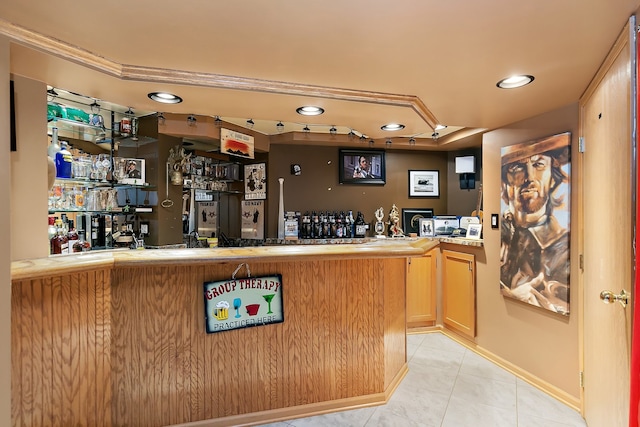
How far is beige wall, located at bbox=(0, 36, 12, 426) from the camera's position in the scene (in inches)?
48.3

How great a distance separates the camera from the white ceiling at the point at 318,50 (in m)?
1.25

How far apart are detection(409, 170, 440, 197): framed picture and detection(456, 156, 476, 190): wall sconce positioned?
0.33 metres

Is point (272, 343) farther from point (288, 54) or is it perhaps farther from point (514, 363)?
point (514, 363)

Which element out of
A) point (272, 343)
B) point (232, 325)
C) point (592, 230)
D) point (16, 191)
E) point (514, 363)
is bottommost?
point (514, 363)

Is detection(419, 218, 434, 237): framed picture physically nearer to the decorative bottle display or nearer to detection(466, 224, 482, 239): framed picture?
detection(466, 224, 482, 239): framed picture

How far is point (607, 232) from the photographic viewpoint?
1.68 metres

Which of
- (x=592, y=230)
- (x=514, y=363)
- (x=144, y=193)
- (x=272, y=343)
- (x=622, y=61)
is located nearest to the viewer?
(x=622, y=61)

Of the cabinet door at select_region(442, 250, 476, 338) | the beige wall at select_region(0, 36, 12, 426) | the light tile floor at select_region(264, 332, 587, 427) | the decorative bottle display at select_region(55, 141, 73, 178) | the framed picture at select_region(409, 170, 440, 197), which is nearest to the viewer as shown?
the beige wall at select_region(0, 36, 12, 426)

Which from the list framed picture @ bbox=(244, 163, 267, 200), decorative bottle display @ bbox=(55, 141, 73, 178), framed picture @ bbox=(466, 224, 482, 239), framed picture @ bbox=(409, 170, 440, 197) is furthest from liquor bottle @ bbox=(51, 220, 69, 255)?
framed picture @ bbox=(409, 170, 440, 197)

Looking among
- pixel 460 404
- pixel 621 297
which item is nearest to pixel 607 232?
pixel 621 297

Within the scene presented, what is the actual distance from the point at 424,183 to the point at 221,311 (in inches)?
136

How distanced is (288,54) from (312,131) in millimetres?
2545

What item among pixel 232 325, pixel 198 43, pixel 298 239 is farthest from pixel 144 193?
pixel 198 43

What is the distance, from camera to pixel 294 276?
2.16 meters
